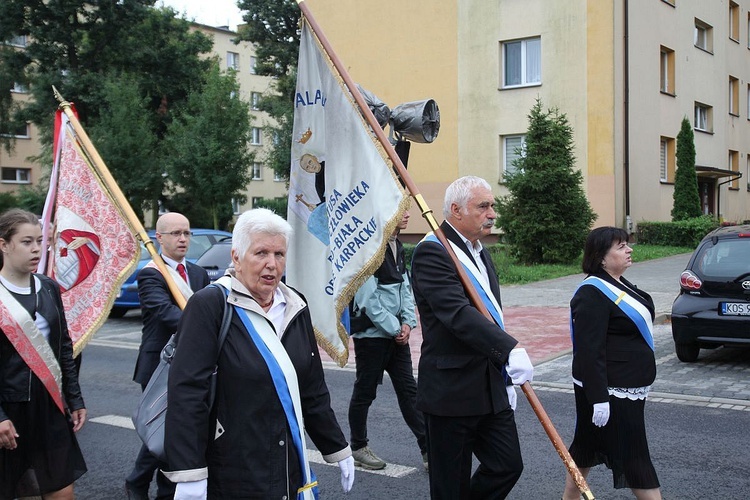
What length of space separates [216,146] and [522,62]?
10356 mm

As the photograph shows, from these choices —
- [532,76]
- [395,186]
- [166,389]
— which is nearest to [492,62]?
[532,76]

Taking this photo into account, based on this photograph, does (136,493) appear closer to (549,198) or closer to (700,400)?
(700,400)

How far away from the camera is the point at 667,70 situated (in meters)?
28.6

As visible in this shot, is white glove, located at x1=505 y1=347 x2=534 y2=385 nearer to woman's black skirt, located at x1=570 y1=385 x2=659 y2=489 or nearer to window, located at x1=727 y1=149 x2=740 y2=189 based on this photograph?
woman's black skirt, located at x1=570 y1=385 x2=659 y2=489

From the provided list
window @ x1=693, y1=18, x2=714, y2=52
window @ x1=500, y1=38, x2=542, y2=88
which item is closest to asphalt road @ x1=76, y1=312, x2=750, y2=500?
window @ x1=500, y1=38, x2=542, y2=88

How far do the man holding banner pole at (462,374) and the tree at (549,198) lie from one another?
16686 mm

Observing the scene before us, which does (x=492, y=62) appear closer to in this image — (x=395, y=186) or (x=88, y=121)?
(x=88, y=121)

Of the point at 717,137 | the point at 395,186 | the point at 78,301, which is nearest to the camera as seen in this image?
the point at 395,186

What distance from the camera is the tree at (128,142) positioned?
28625 mm

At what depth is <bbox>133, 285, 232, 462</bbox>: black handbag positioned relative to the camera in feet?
9.57

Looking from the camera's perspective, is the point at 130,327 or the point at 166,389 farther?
the point at 130,327

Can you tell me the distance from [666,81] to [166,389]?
93.5 feet

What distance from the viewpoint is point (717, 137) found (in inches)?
1272

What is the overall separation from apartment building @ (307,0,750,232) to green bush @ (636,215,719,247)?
1.78 feet
